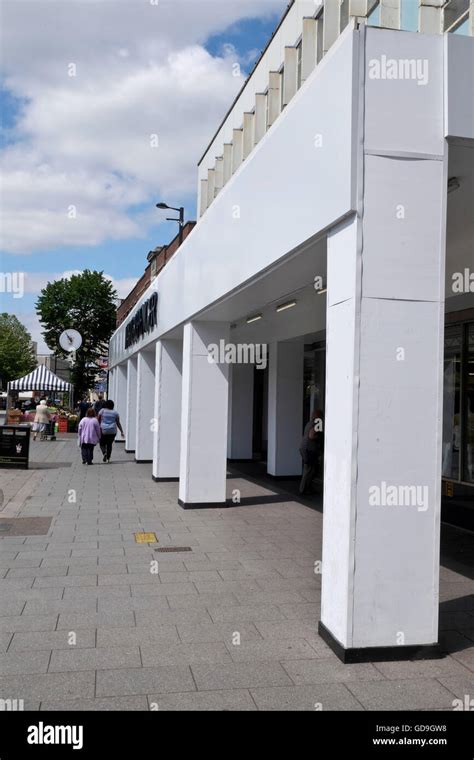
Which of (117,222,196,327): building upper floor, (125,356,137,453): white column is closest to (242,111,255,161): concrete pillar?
(117,222,196,327): building upper floor

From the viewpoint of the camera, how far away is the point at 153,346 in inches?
732

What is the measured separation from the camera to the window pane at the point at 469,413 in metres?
10.6

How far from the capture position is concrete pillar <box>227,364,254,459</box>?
65.6 ft

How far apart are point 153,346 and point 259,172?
11.4 meters

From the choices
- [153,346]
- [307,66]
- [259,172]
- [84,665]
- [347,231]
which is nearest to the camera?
[84,665]

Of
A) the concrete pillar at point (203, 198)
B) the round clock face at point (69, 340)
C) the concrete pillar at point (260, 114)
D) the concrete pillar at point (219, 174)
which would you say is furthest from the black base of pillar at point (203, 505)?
the round clock face at point (69, 340)

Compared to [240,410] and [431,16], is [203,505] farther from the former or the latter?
[240,410]

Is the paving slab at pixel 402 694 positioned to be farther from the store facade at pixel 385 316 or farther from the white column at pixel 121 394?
the white column at pixel 121 394

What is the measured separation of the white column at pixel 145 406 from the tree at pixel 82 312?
4376cm

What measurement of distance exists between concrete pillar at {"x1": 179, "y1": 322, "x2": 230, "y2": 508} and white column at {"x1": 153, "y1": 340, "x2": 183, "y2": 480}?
3273 millimetres

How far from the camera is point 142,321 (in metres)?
19.6

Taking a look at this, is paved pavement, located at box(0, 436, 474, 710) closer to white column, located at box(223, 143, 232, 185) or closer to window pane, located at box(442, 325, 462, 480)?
window pane, located at box(442, 325, 462, 480)
